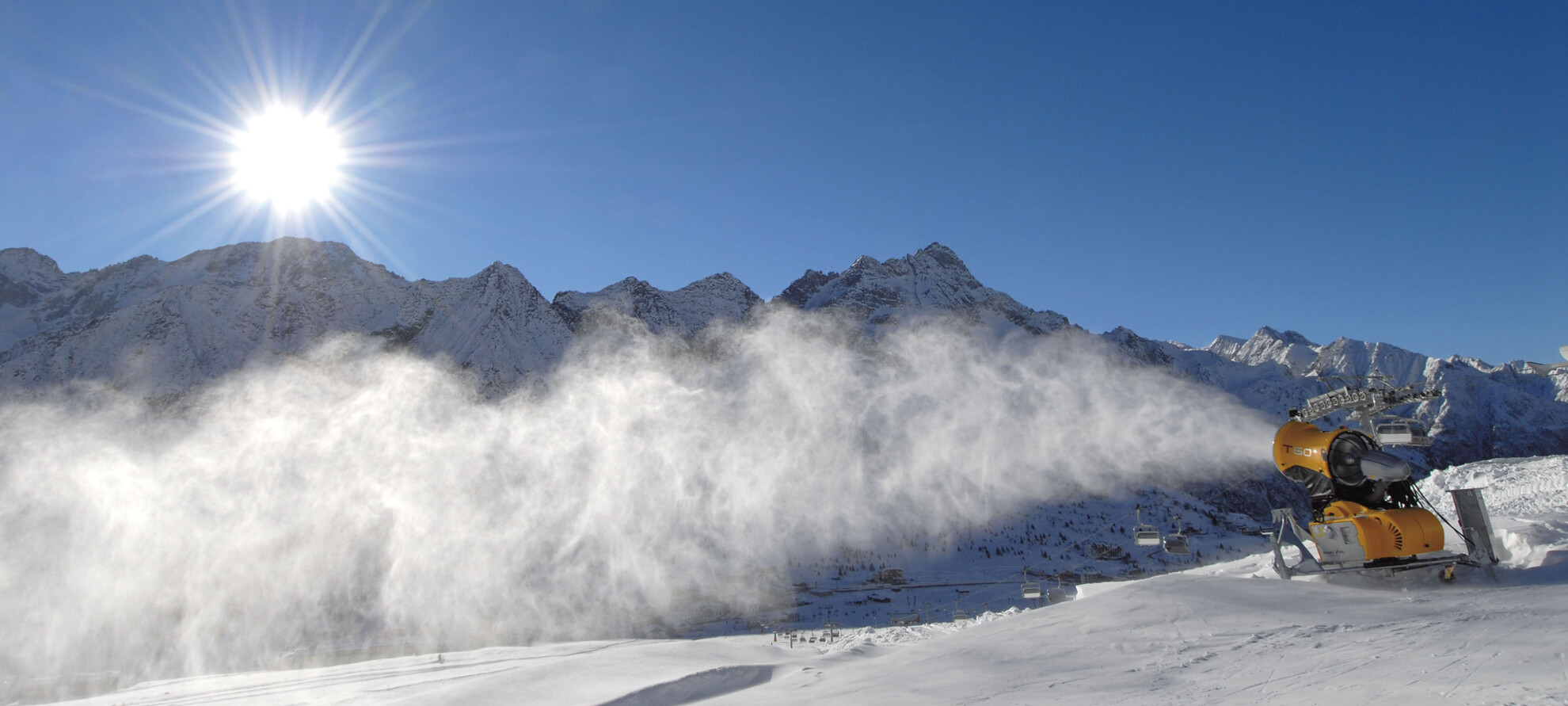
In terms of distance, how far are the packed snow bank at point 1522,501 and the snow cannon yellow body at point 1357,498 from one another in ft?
A: 6.14

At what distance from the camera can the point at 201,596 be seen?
180 feet

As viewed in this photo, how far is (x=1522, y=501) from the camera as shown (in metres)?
23.4

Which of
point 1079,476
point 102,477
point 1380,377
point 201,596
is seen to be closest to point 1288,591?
point 1380,377

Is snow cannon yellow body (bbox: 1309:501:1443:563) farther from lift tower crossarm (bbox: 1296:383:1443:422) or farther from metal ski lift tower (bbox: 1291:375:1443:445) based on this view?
lift tower crossarm (bbox: 1296:383:1443:422)

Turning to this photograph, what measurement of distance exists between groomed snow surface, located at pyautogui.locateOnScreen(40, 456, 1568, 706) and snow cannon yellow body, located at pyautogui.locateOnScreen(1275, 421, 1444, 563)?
2.24 ft

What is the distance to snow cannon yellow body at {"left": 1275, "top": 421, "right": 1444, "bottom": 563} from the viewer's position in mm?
13047

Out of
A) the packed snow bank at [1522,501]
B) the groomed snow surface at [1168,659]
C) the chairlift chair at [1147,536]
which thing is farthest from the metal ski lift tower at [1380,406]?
the chairlift chair at [1147,536]

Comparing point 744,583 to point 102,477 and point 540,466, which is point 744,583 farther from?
point 102,477

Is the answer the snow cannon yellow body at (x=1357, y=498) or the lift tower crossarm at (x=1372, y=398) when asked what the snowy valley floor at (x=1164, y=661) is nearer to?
A: the snow cannon yellow body at (x=1357, y=498)

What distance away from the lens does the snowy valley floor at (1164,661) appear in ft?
28.1

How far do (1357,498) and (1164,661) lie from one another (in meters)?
7.22

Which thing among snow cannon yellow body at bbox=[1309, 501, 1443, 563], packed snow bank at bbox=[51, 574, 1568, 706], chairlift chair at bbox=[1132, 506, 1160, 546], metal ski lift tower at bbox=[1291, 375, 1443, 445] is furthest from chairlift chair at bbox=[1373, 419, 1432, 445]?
chairlift chair at bbox=[1132, 506, 1160, 546]

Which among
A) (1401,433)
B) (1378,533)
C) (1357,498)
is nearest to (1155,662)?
(1378,533)

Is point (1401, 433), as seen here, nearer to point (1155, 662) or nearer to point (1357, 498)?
point (1357, 498)
